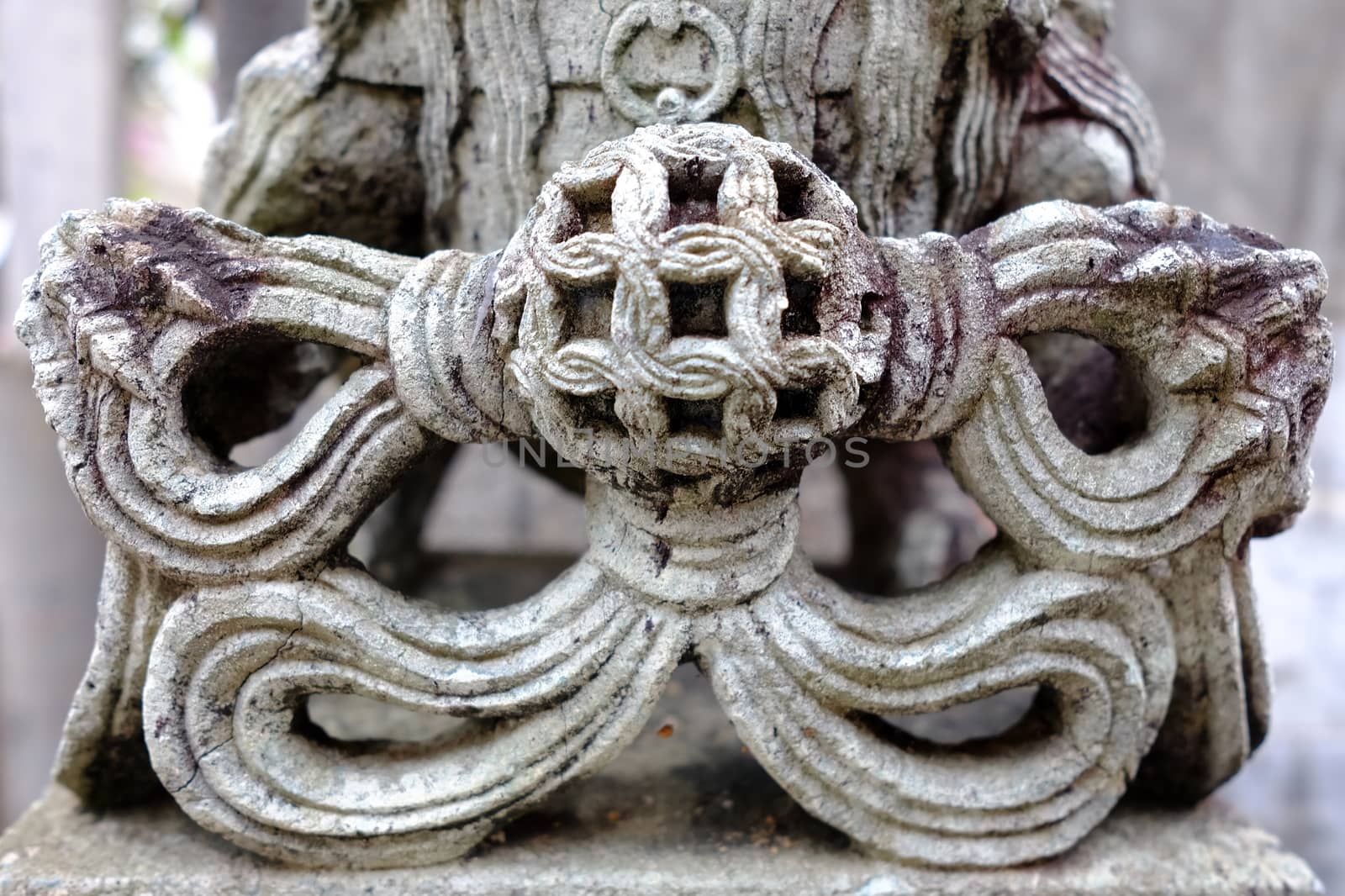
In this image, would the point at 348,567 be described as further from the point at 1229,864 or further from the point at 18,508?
the point at 18,508

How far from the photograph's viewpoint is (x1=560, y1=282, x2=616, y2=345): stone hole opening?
0.78m

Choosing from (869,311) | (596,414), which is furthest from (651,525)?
(869,311)

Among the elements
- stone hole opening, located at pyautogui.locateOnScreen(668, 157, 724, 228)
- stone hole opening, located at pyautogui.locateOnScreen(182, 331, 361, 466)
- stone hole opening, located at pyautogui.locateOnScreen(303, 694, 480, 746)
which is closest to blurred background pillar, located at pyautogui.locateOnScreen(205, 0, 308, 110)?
stone hole opening, located at pyautogui.locateOnScreen(182, 331, 361, 466)

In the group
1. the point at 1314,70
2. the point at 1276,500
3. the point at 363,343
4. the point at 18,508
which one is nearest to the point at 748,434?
the point at 363,343

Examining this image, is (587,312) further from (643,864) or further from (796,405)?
(643,864)

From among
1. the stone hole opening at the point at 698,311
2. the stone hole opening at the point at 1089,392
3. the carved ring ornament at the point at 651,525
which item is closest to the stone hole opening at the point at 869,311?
the carved ring ornament at the point at 651,525

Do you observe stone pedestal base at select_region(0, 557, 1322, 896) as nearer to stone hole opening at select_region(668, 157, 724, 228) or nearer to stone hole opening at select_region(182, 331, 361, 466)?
stone hole opening at select_region(182, 331, 361, 466)

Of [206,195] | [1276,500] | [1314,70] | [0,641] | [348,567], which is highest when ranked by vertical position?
[1314,70]

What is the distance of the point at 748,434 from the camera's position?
766 millimetres

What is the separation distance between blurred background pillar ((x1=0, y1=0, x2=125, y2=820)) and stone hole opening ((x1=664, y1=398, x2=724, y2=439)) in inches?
58.8

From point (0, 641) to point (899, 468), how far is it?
1.56m

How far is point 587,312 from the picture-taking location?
0.79 meters

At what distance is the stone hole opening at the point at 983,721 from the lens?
3.35ft

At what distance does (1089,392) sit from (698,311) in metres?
0.57
